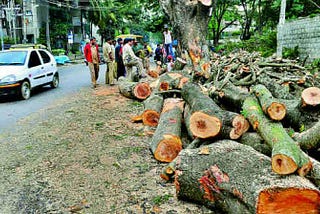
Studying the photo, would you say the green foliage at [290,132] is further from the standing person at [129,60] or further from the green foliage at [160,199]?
the standing person at [129,60]

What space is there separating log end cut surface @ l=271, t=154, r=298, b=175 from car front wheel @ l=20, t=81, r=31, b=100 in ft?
31.8

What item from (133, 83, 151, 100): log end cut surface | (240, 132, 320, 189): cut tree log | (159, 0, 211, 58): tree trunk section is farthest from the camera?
(159, 0, 211, 58): tree trunk section

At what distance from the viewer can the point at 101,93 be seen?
12.5 metres

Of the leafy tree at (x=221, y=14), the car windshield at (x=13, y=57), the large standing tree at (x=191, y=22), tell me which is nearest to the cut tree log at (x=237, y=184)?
the large standing tree at (x=191, y=22)

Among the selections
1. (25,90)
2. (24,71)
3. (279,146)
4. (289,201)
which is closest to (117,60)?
(24,71)

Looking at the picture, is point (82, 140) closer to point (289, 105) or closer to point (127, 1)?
point (289, 105)

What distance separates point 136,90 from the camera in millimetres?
10578

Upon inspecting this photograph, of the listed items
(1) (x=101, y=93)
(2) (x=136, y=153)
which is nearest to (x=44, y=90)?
(1) (x=101, y=93)

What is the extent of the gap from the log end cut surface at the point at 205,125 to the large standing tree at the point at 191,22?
6582mm

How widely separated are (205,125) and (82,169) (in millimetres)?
2026

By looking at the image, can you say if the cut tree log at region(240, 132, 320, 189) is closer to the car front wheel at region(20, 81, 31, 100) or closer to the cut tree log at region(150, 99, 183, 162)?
the cut tree log at region(150, 99, 183, 162)

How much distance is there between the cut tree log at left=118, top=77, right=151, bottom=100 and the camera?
10477 mm

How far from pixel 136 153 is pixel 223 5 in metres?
26.8

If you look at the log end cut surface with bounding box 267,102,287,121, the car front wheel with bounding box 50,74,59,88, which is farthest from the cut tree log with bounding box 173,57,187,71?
the log end cut surface with bounding box 267,102,287,121
